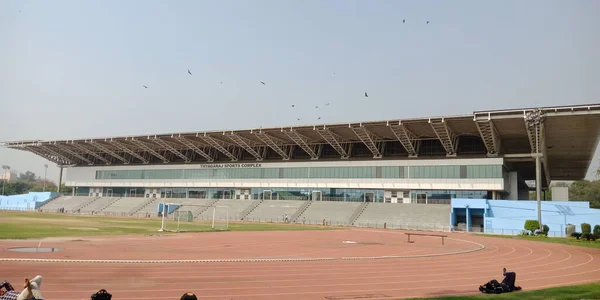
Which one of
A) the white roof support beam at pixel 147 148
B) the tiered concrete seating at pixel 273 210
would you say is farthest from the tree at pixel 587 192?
the white roof support beam at pixel 147 148

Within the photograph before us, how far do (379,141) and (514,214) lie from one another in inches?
902

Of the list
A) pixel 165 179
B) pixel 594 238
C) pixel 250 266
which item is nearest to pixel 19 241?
pixel 250 266

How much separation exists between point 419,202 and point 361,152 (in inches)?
497

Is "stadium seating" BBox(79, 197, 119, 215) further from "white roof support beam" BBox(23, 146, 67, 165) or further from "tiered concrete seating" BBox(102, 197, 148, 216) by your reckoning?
"white roof support beam" BBox(23, 146, 67, 165)

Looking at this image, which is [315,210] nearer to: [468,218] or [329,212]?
[329,212]

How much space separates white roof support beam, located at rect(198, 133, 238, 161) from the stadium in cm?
28

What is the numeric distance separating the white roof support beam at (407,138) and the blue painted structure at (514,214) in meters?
10.6

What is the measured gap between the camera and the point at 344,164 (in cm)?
7275

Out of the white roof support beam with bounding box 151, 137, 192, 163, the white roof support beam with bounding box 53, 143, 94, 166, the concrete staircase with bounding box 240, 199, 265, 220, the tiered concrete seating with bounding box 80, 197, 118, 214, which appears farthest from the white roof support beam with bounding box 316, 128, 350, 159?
the white roof support beam with bounding box 53, 143, 94, 166

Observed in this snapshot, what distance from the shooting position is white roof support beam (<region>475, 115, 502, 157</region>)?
5469 centimetres

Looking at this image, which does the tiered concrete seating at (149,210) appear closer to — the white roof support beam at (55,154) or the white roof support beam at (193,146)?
the white roof support beam at (193,146)

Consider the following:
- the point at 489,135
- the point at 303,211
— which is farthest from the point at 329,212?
the point at 489,135

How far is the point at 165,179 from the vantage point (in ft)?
297

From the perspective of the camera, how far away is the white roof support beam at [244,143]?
246 feet
